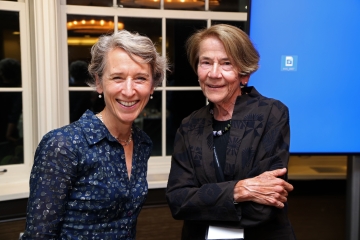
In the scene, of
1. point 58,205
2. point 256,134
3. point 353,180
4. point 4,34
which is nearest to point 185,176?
point 256,134

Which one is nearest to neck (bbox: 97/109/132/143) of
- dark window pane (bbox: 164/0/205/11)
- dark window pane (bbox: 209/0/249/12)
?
dark window pane (bbox: 164/0/205/11)

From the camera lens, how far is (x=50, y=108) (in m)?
2.65

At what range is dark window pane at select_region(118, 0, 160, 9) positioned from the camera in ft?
9.68

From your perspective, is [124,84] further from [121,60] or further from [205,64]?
[205,64]

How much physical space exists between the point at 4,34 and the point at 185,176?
6.17ft

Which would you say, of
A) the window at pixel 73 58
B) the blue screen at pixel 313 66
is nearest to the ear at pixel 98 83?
the blue screen at pixel 313 66

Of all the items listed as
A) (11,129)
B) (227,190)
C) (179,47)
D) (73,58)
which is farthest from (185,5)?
(227,190)

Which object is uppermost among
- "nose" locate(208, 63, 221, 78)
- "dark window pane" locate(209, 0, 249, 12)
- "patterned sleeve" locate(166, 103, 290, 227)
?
"dark window pane" locate(209, 0, 249, 12)

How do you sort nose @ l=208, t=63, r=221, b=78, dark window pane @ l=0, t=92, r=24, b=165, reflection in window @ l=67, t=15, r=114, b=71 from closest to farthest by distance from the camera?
nose @ l=208, t=63, r=221, b=78, dark window pane @ l=0, t=92, r=24, b=165, reflection in window @ l=67, t=15, r=114, b=71

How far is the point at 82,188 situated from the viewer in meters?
1.33

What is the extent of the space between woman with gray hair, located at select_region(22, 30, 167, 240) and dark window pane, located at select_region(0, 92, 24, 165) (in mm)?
1540

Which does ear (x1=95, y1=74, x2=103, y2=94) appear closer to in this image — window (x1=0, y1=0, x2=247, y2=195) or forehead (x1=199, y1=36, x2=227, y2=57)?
forehead (x1=199, y1=36, x2=227, y2=57)

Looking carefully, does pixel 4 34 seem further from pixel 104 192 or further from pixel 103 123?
pixel 104 192

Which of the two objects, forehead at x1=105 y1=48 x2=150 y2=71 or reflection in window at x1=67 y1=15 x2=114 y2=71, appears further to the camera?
reflection in window at x1=67 y1=15 x2=114 y2=71
